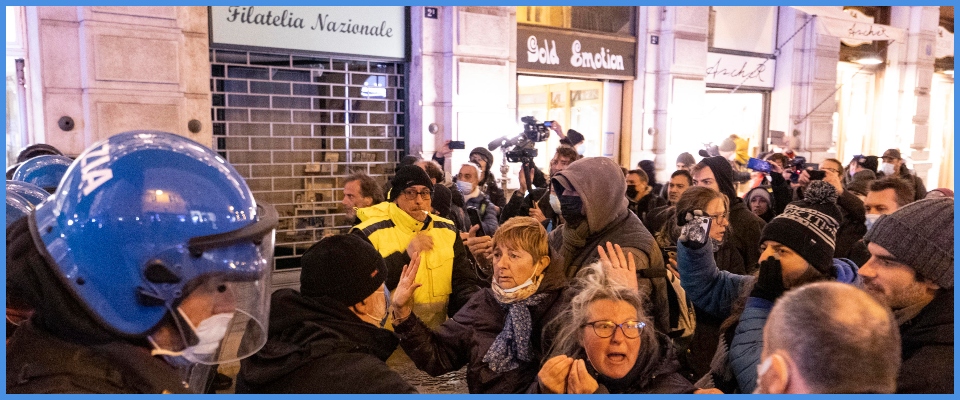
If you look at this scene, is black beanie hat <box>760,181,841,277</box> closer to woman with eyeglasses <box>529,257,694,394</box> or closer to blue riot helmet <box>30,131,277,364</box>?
woman with eyeglasses <box>529,257,694,394</box>

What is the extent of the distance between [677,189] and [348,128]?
464cm

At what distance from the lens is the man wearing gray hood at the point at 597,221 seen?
3060 millimetres

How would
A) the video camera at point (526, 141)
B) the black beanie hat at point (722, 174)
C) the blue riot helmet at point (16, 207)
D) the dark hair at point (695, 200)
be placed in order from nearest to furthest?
the blue riot helmet at point (16, 207) < the dark hair at point (695, 200) < the black beanie hat at point (722, 174) < the video camera at point (526, 141)

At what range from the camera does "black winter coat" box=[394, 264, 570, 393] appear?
103 inches

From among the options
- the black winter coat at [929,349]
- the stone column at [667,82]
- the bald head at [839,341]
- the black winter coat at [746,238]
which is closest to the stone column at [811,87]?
the stone column at [667,82]

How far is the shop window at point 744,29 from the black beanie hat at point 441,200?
8121 mm

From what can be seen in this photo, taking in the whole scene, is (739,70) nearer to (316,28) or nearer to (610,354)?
(316,28)

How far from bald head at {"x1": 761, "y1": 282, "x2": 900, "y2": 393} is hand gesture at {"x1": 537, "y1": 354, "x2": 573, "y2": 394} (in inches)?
33.3

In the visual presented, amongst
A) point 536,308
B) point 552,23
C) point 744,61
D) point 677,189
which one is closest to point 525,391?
point 536,308

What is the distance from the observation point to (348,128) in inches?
339

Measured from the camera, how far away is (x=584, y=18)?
1033 centimetres

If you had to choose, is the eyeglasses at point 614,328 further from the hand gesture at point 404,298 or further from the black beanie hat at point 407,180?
the black beanie hat at point 407,180

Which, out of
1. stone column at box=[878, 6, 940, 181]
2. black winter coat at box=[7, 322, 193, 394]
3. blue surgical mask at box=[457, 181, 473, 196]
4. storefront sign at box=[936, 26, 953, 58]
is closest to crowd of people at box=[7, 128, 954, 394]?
black winter coat at box=[7, 322, 193, 394]

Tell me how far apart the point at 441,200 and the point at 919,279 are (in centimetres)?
328
